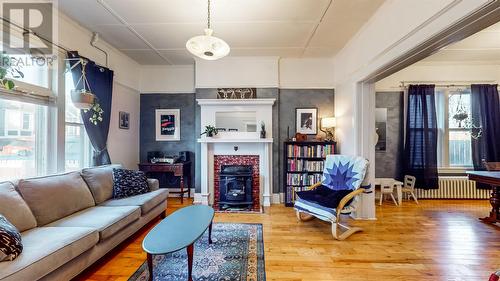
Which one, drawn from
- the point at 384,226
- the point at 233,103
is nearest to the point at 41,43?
the point at 233,103

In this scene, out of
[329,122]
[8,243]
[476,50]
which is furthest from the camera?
[329,122]

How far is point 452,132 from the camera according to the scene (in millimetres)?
5160

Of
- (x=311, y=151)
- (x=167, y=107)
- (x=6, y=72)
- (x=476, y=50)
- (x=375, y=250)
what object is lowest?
(x=375, y=250)

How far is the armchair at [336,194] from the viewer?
3112mm

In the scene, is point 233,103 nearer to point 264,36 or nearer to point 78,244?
point 264,36

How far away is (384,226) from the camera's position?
352 cm

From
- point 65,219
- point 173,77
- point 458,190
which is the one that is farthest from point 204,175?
point 458,190

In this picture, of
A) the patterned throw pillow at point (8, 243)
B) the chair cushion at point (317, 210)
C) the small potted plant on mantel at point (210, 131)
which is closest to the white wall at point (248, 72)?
the small potted plant on mantel at point (210, 131)

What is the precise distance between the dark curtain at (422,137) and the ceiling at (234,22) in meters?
2.09

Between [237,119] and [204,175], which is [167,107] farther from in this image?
[204,175]

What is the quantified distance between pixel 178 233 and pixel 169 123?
3.55 metres

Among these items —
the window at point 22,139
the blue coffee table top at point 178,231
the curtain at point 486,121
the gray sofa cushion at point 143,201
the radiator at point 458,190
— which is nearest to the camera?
the blue coffee table top at point 178,231

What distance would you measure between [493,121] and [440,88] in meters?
1.15

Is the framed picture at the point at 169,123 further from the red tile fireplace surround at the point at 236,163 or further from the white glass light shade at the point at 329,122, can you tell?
the white glass light shade at the point at 329,122
